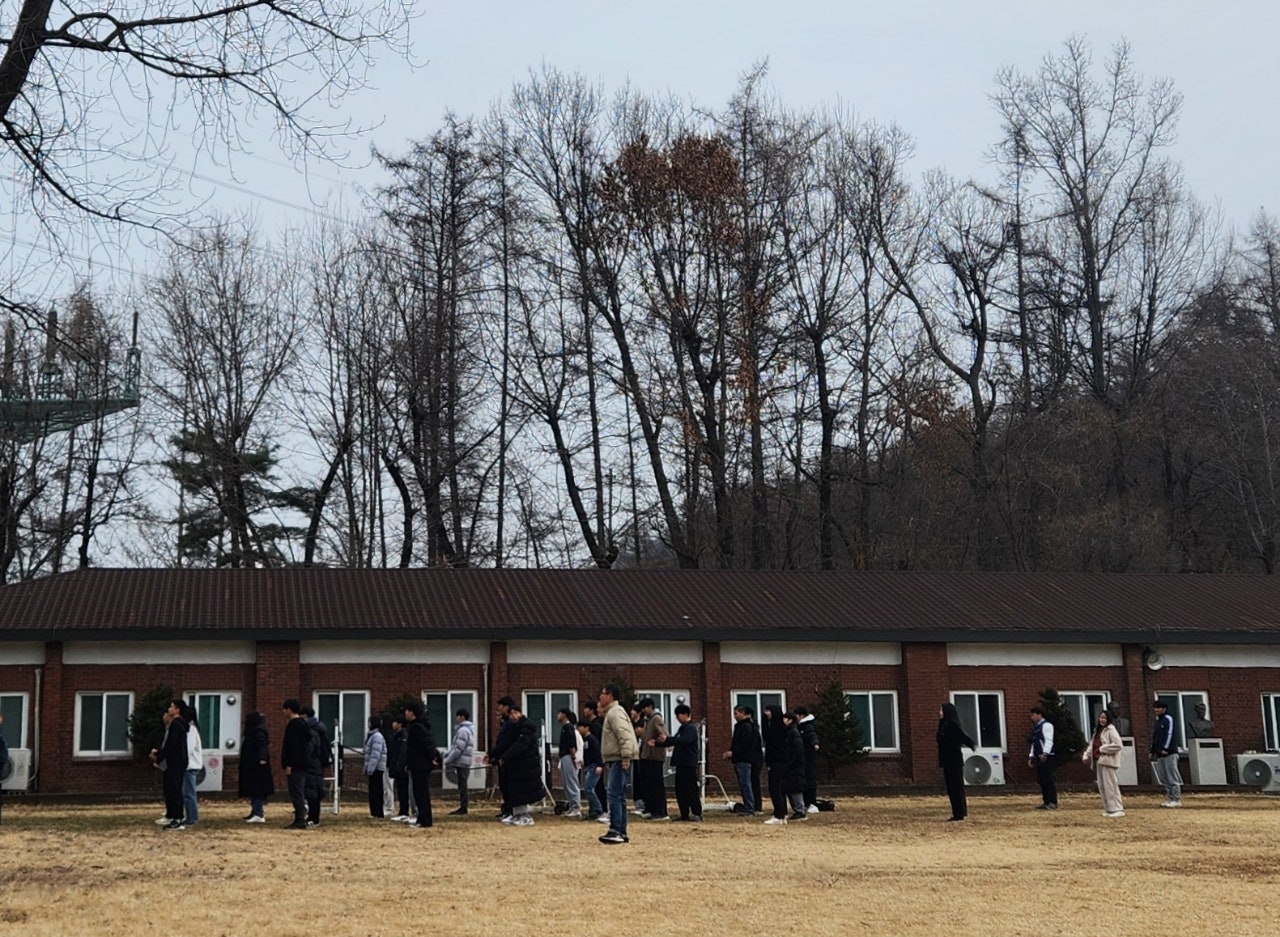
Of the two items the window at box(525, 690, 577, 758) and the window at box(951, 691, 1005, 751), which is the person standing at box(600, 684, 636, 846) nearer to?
the window at box(525, 690, 577, 758)

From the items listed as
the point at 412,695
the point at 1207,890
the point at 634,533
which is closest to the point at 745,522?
the point at 634,533

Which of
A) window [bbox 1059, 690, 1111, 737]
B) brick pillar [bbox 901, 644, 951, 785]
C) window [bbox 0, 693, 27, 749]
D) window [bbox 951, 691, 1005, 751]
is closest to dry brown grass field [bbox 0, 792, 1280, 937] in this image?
window [bbox 0, 693, 27, 749]

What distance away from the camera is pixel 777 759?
859 inches

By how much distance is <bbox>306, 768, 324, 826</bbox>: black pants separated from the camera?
2028 cm

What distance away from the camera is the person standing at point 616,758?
17.4 m

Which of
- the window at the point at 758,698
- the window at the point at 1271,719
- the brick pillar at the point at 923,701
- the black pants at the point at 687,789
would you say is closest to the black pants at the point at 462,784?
the black pants at the point at 687,789

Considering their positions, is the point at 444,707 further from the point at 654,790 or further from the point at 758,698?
the point at 654,790

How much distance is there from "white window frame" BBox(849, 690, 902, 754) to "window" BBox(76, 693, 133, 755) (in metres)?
13.7

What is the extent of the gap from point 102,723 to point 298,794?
32.8ft

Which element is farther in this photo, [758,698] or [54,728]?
[758,698]

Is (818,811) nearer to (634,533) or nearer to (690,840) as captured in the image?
(690,840)

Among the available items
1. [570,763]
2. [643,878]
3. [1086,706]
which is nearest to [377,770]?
[570,763]

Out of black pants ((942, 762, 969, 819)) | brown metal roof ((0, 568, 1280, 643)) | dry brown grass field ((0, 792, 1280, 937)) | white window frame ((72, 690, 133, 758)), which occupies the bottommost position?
dry brown grass field ((0, 792, 1280, 937))

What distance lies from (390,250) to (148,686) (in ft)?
64.5
